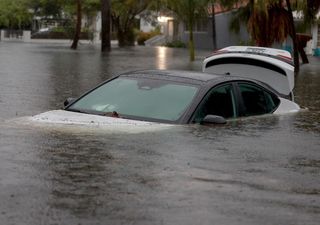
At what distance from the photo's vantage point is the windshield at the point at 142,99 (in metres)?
9.40

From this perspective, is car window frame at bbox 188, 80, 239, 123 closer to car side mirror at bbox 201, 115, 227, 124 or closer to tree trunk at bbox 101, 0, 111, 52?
car side mirror at bbox 201, 115, 227, 124

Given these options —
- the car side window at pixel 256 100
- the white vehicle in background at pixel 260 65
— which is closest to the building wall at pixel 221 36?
the white vehicle in background at pixel 260 65

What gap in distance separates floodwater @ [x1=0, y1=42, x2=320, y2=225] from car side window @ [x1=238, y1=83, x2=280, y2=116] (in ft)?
0.48

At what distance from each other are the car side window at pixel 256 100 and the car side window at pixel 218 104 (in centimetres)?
22

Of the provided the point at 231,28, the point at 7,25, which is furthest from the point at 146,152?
the point at 7,25

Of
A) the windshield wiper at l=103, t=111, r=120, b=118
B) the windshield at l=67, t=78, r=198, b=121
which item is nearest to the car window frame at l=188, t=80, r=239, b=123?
the windshield at l=67, t=78, r=198, b=121

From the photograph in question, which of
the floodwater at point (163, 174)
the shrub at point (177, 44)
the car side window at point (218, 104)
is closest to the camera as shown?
the floodwater at point (163, 174)

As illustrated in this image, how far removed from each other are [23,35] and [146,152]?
72010 millimetres

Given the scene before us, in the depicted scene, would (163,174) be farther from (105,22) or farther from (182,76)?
(105,22)

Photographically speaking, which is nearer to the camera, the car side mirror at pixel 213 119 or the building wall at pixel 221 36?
the car side mirror at pixel 213 119

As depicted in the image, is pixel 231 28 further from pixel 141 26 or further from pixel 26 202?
pixel 141 26

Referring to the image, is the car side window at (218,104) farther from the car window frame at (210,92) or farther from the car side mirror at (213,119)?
the car side mirror at (213,119)

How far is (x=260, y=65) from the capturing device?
13570 millimetres

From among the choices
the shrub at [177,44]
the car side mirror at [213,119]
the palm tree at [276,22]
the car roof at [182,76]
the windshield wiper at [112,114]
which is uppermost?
the palm tree at [276,22]
